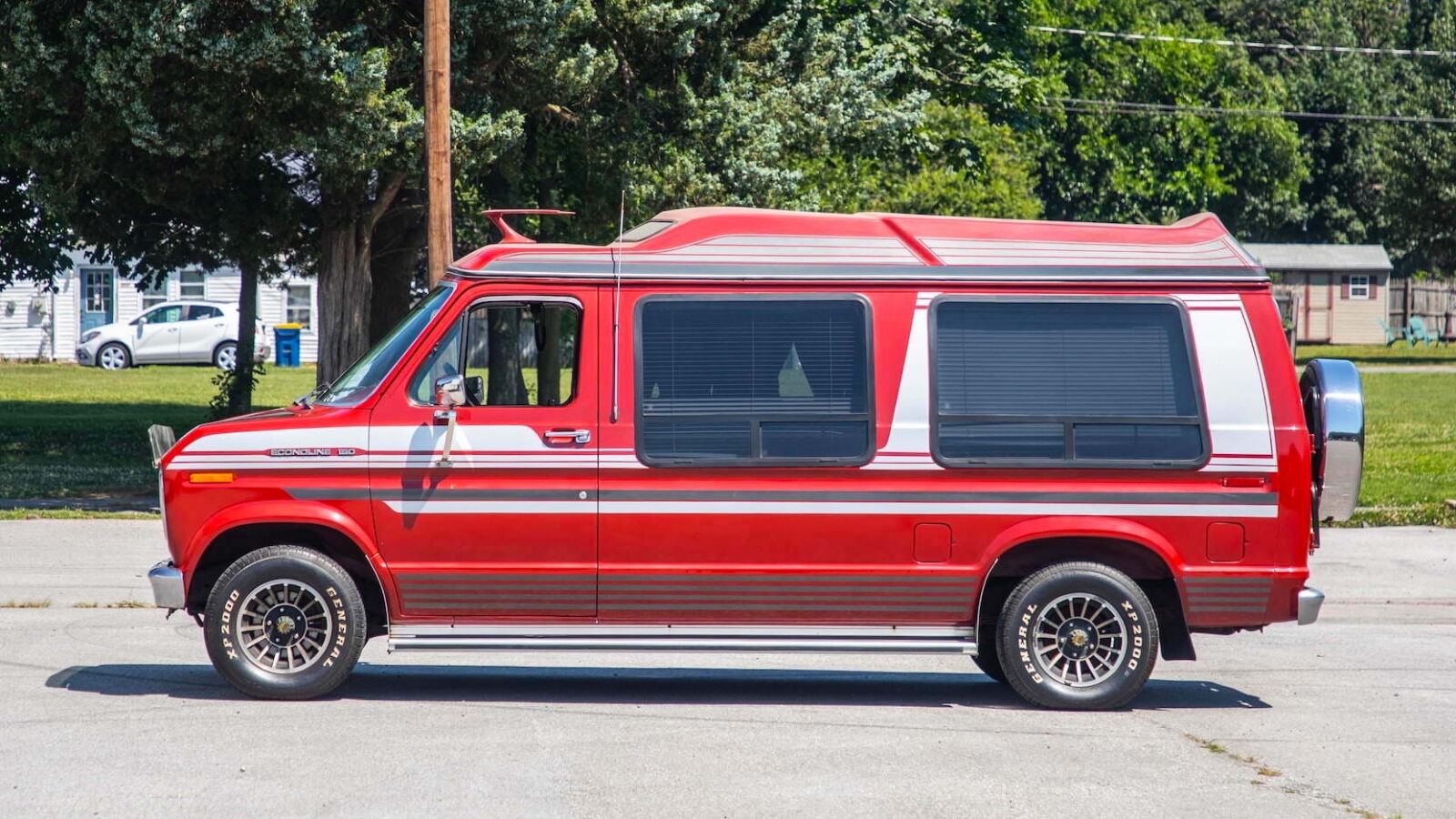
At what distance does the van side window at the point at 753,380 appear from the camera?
803 cm

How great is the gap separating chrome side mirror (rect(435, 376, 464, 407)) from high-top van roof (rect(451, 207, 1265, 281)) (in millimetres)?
608

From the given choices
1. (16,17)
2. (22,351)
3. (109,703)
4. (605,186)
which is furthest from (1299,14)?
(109,703)

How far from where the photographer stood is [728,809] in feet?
20.3

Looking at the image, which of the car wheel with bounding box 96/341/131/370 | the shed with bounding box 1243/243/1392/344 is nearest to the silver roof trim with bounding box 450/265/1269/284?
the car wheel with bounding box 96/341/131/370

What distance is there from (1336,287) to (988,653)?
6089cm

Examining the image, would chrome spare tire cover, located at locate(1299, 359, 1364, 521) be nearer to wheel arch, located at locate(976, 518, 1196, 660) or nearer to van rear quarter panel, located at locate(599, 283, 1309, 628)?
van rear quarter panel, located at locate(599, 283, 1309, 628)

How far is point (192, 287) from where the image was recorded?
157ft

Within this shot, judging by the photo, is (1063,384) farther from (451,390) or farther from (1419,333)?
(1419,333)

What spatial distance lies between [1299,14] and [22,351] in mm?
48469

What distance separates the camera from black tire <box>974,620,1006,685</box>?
8383 mm

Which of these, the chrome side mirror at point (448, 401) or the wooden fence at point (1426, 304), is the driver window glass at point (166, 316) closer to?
the chrome side mirror at point (448, 401)

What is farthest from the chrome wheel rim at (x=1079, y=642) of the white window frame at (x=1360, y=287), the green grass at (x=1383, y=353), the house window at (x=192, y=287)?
the white window frame at (x=1360, y=287)

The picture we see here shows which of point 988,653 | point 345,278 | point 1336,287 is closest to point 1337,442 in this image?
point 988,653

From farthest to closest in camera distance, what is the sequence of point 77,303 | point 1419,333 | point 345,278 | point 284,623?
point 1419,333 → point 77,303 → point 345,278 → point 284,623
